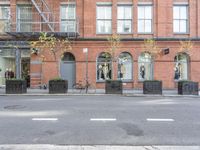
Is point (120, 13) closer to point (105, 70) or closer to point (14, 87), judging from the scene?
point (105, 70)

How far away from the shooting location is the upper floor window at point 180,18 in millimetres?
27672

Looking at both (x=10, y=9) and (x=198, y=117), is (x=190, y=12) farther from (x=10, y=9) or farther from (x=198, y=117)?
(x=198, y=117)

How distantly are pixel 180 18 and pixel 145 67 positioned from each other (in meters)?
5.39

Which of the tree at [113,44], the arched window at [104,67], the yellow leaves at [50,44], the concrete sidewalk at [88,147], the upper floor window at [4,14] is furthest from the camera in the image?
the arched window at [104,67]

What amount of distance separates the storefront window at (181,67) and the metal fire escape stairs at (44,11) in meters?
11.4

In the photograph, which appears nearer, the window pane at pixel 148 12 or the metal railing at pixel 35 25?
the metal railing at pixel 35 25

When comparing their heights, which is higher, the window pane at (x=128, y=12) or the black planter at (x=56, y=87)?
the window pane at (x=128, y=12)

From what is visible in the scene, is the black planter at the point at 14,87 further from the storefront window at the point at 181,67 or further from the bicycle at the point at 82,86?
the storefront window at the point at 181,67

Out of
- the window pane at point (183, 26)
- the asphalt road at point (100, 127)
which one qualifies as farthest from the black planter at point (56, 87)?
the window pane at point (183, 26)

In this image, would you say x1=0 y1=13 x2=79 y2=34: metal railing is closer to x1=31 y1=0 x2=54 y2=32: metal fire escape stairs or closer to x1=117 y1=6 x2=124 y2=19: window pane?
x1=31 y1=0 x2=54 y2=32: metal fire escape stairs

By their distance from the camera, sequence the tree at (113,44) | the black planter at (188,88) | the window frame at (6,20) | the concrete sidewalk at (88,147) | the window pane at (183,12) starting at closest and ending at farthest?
the concrete sidewalk at (88,147), the black planter at (188,88), the tree at (113,44), the window frame at (6,20), the window pane at (183,12)

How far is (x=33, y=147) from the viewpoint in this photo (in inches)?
269

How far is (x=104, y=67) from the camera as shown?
2748cm

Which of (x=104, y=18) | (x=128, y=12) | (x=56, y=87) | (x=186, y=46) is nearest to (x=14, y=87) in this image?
(x=56, y=87)
